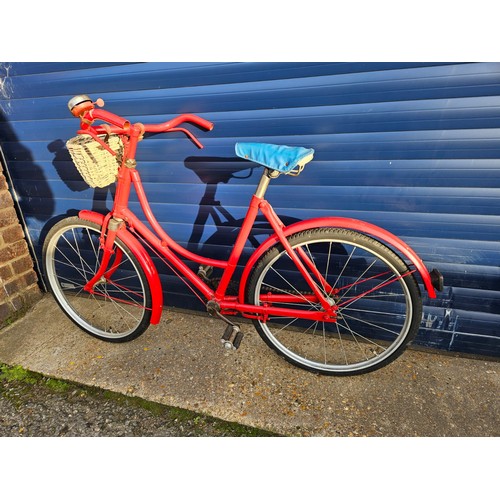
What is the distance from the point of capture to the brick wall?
3.02m

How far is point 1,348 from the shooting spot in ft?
9.41

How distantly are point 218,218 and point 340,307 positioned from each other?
1.17 metres

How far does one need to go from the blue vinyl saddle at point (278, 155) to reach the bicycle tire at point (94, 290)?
1.44 metres

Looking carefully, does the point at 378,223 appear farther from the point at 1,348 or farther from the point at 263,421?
the point at 1,348

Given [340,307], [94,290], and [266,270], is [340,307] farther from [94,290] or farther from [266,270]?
[94,290]

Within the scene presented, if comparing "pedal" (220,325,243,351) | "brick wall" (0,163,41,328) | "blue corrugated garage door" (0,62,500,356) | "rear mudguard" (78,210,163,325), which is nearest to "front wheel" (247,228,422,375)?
"pedal" (220,325,243,351)

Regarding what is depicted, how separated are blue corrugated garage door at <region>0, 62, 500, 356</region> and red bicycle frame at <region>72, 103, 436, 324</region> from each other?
1.12ft

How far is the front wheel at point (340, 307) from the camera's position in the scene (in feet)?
7.43

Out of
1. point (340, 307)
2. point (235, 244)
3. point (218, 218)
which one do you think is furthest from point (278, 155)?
point (340, 307)

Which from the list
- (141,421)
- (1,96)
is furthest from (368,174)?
(1,96)

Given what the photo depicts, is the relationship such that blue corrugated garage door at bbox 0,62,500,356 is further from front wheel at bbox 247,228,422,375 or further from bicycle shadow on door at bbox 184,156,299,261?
front wheel at bbox 247,228,422,375

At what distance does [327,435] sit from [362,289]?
1091 millimetres

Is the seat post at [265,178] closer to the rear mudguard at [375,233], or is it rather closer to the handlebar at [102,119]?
the rear mudguard at [375,233]

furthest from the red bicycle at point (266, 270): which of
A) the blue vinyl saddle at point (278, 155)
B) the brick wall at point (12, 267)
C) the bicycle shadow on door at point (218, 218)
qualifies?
the brick wall at point (12, 267)
